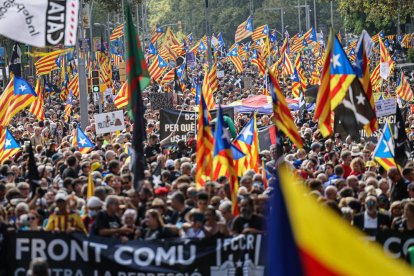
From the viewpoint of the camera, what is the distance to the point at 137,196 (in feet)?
38.3

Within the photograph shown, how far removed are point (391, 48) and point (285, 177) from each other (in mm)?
65992

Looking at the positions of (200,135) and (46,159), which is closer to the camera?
(200,135)

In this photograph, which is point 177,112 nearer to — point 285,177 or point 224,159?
point 224,159

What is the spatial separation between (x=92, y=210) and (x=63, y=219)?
1.95 feet

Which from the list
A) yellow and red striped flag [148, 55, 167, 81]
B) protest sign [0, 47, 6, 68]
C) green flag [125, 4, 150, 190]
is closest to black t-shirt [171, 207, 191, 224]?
green flag [125, 4, 150, 190]

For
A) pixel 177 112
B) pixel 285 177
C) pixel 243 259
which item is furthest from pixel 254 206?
pixel 177 112

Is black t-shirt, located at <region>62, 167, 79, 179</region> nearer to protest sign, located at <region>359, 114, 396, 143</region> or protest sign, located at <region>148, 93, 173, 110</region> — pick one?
protest sign, located at <region>359, 114, 396, 143</region>

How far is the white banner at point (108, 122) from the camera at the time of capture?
23.1 metres

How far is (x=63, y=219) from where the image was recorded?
10.7m

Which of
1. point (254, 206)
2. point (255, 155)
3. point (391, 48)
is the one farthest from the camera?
point (391, 48)

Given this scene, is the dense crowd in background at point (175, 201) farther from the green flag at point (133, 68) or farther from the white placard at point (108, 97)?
the white placard at point (108, 97)

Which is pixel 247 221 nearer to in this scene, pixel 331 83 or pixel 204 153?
pixel 204 153

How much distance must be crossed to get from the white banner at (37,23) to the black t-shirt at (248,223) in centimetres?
399

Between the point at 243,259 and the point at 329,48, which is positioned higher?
the point at 329,48
